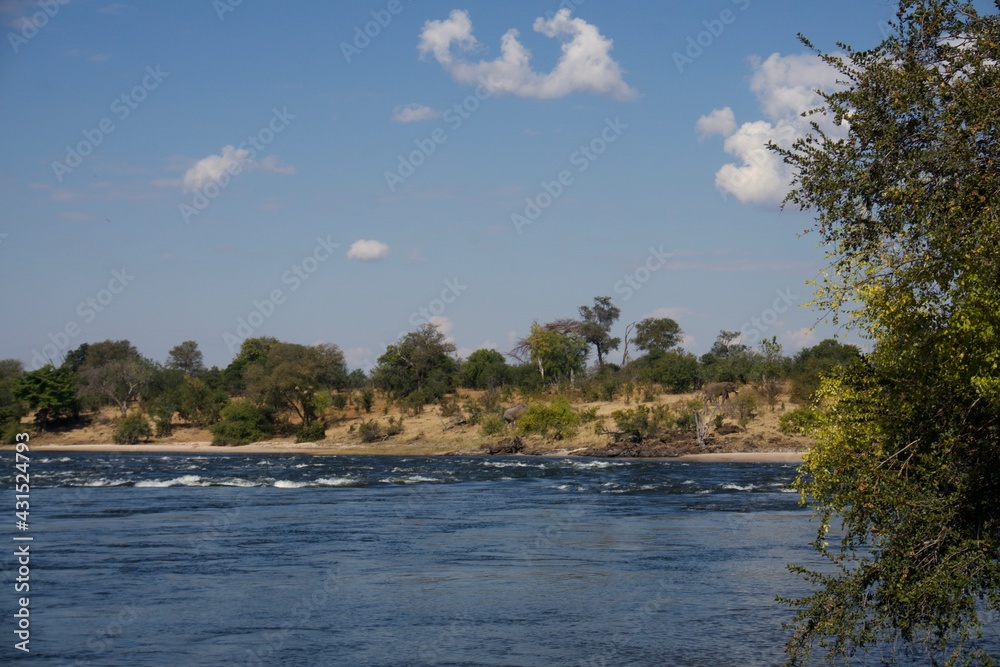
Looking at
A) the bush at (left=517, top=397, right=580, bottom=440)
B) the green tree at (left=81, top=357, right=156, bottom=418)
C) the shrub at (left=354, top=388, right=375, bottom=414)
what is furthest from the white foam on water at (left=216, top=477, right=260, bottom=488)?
the green tree at (left=81, top=357, right=156, bottom=418)

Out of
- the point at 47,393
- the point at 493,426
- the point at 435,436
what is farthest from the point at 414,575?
the point at 47,393

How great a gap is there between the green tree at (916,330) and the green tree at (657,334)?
3601 inches

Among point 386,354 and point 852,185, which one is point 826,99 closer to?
point 852,185

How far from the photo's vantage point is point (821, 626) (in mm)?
10648

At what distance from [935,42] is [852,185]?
183 cm

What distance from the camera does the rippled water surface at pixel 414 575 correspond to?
14.2 m

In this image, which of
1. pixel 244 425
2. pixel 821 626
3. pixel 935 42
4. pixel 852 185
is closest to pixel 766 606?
pixel 821 626

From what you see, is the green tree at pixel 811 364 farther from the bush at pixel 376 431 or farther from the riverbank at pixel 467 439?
the bush at pixel 376 431

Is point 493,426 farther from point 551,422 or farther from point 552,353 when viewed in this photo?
point 552,353

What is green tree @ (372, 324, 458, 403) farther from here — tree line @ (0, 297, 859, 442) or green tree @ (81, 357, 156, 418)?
green tree @ (81, 357, 156, 418)

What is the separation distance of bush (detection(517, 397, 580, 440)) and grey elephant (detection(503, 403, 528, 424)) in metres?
2.62

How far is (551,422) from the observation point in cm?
6588

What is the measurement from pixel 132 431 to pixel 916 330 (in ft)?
245

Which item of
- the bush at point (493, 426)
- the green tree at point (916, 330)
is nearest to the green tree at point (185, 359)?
the bush at point (493, 426)
